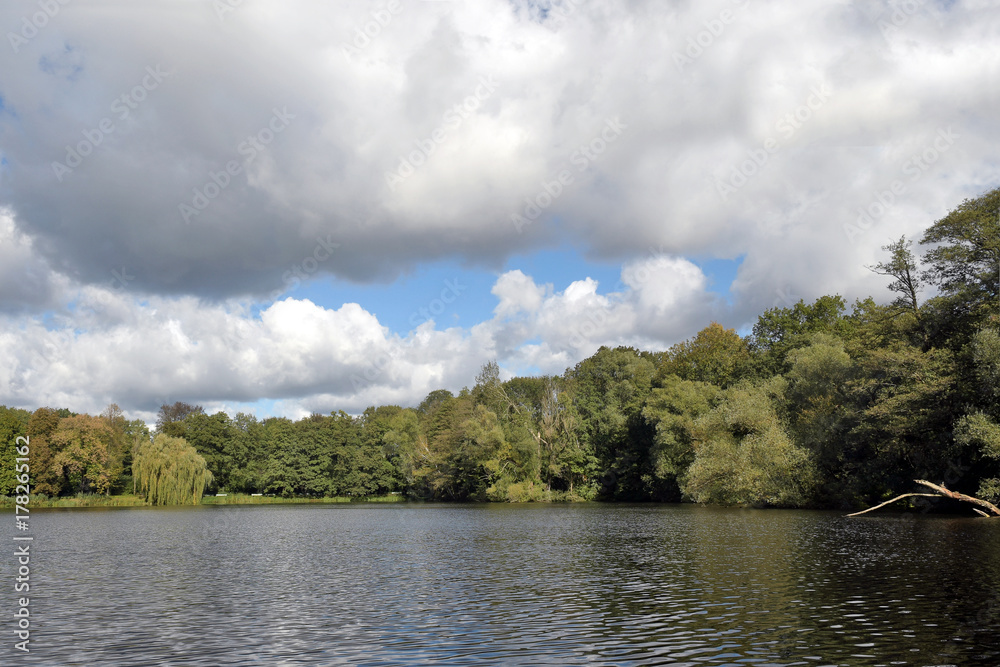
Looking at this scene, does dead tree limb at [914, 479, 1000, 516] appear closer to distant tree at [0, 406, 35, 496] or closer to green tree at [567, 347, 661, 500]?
green tree at [567, 347, 661, 500]

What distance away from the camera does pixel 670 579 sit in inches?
903

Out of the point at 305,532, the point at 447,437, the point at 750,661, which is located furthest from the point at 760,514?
the point at 447,437

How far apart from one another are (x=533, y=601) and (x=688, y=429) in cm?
5924

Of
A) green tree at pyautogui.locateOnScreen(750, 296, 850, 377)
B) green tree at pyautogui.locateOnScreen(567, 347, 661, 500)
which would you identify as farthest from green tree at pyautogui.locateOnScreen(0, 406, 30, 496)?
green tree at pyautogui.locateOnScreen(750, 296, 850, 377)

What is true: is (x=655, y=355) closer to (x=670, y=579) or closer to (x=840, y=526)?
(x=840, y=526)

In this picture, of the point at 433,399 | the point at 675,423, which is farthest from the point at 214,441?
the point at 675,423

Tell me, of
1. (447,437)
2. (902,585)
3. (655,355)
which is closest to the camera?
(902,585)

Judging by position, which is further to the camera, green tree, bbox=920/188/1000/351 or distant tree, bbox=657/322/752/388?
distant tree, bbox=657/322/752/388

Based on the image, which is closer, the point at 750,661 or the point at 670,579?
the point at 750,661

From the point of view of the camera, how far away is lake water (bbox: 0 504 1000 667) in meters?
14.1

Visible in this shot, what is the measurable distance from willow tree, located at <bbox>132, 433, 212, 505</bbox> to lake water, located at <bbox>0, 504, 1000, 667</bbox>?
56090mm

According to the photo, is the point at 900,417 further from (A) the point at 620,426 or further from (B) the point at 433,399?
(B) the point at 433,399

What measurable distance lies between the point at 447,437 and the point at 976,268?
76905 mm

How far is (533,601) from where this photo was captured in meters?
19.6
